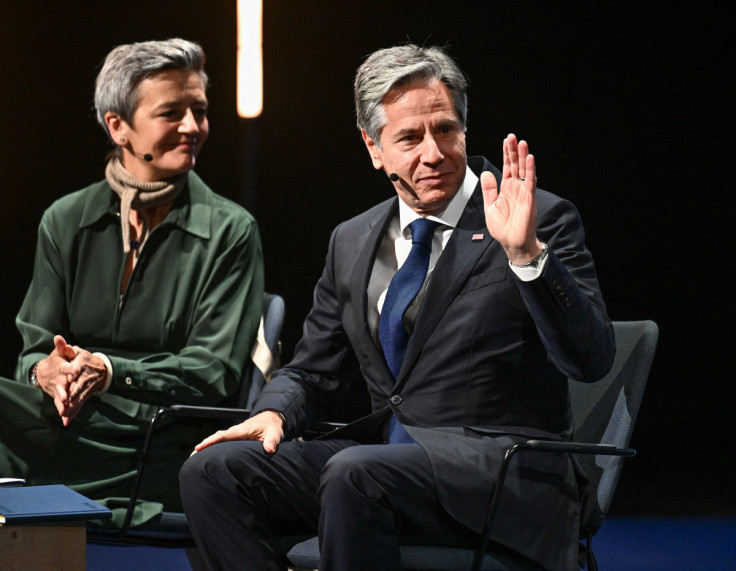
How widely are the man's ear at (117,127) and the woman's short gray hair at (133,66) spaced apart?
0.02m

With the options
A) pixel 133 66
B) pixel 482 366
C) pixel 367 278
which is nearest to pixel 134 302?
pixel 133 66

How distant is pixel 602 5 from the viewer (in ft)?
14.5

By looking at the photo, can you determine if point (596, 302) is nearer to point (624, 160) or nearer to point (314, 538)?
point (314, 538)

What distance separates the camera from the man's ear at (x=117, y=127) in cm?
366

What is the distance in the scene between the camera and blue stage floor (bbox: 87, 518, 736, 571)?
374 centimetres

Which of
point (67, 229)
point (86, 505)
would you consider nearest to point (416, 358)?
point (86, 505)

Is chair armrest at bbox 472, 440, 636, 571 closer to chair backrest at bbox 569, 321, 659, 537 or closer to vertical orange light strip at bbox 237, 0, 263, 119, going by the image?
chair backrest at bbox 569, 321, 659, 537

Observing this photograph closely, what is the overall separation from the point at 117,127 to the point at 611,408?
1989 mm

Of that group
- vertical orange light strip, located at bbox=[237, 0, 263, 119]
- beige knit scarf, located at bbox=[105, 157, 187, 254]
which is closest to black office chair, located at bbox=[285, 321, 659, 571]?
beige knit scarf, located at bbox=[105, 157, 187, 254]

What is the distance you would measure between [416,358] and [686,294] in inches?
103

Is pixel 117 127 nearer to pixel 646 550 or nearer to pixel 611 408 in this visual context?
pixel 611 408

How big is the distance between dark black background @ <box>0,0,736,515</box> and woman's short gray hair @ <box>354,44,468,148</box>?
1.78 meters

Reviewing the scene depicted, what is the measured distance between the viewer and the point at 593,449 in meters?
2.20

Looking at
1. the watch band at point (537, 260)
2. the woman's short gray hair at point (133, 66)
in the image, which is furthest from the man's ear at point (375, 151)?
the woman's short gray hair at point (133, 66)
